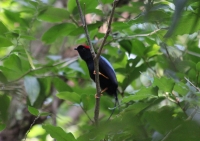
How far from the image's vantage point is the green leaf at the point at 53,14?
94.2 inches

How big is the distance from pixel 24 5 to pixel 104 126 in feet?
6.74

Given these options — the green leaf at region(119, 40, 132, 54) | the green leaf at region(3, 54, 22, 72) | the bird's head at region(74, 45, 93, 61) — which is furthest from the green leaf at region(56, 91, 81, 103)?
the bird's head at region(74, 45, 93, 61)

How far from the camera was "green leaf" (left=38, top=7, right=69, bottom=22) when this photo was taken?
7.85 ft

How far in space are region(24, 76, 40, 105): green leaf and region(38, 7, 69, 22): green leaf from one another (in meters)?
0.45

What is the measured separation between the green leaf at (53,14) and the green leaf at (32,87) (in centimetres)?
45

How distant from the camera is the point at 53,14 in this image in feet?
7.91

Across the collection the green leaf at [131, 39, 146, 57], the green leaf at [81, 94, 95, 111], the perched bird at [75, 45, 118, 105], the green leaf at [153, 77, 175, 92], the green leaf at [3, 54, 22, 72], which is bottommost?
the perched bird at [75, 45, 118, 105]

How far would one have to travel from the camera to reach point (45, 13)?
240 centimetres

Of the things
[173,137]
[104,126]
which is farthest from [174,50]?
[104,126]

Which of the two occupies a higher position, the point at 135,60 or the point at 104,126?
the point at 104,126

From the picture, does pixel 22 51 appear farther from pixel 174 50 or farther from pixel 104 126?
pixel 104 126

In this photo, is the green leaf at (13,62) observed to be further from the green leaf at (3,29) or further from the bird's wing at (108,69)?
the bird's wing at (108,69)

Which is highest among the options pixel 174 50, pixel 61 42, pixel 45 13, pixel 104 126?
pixel 104 126

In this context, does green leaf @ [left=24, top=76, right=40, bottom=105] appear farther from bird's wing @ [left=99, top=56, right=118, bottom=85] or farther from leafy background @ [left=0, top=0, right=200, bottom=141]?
bird's wing @ [left=99, top=56, right=118, bottom=85]
